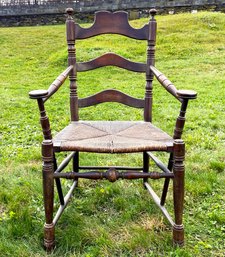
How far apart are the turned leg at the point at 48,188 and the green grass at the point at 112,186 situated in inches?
2.4

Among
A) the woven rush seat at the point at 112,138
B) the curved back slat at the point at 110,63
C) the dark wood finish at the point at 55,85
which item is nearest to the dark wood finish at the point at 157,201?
the woven rush seat at the point at 112,138

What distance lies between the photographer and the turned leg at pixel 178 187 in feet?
5.15

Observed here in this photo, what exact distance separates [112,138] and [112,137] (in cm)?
3

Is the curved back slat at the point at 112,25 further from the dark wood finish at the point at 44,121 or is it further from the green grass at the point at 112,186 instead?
the green grass at the point at 112,186

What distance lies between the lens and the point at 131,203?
2055mm

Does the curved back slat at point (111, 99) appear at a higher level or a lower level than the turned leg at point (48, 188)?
higher

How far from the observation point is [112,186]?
88.0 inches

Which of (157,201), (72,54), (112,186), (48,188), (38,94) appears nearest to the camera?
(38,94)

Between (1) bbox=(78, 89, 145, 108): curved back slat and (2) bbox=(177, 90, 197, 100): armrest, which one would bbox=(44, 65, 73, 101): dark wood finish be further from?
(2) bbox=(177, 90, 197, 100): armrest

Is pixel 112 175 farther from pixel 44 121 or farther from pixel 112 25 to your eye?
Answer: pixel 112 25

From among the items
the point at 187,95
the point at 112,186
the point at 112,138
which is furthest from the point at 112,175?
the point at 112,186

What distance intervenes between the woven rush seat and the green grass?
429mm

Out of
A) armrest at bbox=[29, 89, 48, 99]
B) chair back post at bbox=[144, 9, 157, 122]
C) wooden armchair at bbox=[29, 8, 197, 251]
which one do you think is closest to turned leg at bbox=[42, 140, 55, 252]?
wooden armchair at bbox=[29, 8, 197, 251]

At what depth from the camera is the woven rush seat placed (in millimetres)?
1563
